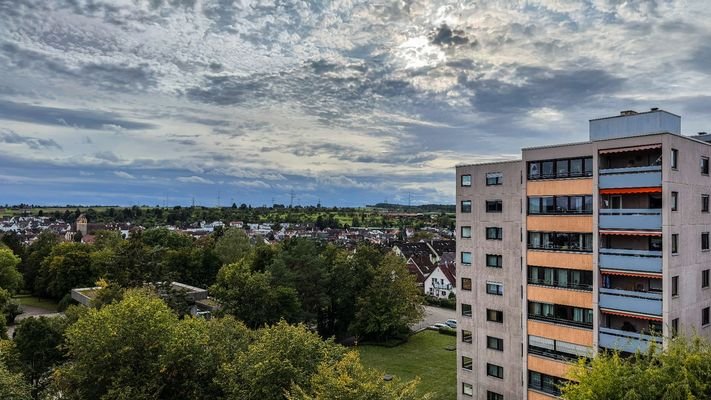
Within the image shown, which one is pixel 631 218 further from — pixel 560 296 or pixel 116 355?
pixel 116 355

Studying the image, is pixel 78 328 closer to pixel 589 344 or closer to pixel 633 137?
pixel 589 344

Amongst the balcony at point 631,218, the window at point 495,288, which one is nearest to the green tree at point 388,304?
the window at point 495,288

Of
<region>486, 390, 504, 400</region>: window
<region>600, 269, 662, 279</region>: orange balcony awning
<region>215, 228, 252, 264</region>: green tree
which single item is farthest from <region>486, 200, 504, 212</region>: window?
<region>215, 228, 252, 264</region>: green tree

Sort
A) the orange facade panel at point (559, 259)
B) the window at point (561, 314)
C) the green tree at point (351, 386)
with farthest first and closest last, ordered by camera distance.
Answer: the window at point (561, 314) < the orange facade panel at point (559, 259) < the green tree at point (351, 386)

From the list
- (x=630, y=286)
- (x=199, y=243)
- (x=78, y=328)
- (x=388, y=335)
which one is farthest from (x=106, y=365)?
(x=199, y=243)

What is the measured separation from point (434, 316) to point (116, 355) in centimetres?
5915

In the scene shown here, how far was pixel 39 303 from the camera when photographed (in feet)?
263

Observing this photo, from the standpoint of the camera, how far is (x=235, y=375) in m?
26.2

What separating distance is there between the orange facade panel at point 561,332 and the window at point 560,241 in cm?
453

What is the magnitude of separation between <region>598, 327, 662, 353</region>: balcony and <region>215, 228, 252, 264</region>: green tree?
65.4 meters

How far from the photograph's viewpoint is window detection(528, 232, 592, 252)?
91.5 ft

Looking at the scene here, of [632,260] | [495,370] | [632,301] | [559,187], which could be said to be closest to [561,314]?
[632,301]

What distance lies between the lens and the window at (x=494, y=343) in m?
33.2

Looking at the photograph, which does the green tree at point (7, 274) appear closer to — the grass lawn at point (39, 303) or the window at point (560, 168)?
the grass lawn at point (39, 303)
